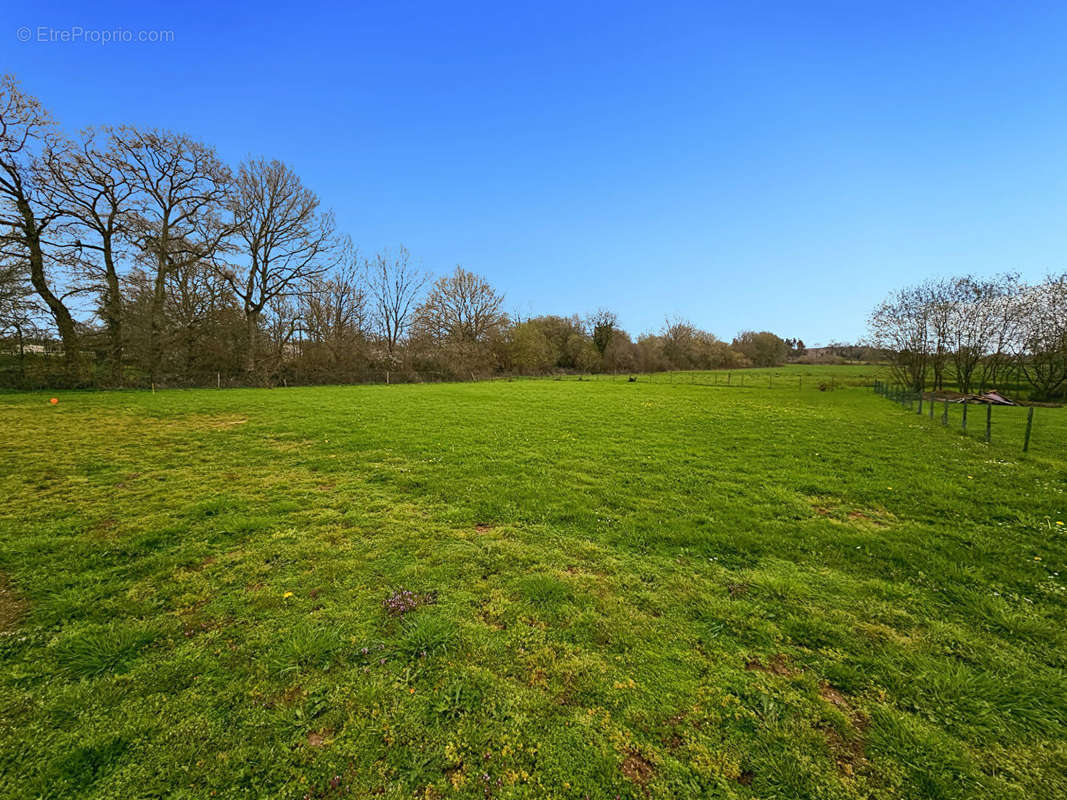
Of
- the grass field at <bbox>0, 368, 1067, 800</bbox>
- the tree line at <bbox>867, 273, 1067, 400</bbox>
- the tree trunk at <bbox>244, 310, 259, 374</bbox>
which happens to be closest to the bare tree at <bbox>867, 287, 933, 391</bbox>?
the tree line at <bbox>867, 273, 1067, 400</bbox>

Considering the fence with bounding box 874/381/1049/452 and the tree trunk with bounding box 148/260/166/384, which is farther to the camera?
the tree trunk with bounding box 148/260/166/384

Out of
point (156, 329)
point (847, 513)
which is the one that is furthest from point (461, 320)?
point (847, 513)

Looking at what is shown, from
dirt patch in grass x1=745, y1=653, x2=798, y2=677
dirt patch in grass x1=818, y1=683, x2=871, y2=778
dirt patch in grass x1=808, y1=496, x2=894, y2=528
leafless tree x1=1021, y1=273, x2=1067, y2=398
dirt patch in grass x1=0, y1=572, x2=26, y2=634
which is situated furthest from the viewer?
leafless tree x1=1021, y1=273, x2=1067, y2=398

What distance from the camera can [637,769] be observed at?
2.26 m

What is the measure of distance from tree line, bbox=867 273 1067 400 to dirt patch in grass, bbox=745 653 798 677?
4350 cm

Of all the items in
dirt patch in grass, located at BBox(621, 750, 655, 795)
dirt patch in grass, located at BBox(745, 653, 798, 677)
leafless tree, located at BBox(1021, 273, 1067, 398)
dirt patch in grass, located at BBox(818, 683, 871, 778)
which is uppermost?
leafless tree, located at BBox(1021, 273, 1067, 398)

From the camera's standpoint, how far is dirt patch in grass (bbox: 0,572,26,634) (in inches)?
133

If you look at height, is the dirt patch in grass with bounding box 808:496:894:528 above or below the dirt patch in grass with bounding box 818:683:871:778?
above

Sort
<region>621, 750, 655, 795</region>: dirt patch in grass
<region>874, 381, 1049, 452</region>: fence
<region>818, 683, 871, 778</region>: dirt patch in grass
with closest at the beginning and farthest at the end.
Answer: <region>621, 750, 655, 795</region>: dirt patch in grass → <region>818, 683, 871, 778</region>: dirt patch in grass → <region>874, 381, 1049, 452</region>: fence

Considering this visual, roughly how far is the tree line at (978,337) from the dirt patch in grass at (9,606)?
47917mm

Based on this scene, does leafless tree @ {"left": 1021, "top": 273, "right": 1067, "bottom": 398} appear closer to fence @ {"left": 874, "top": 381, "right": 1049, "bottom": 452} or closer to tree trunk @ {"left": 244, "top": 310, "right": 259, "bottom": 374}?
fence @ {"left": 874, "top": 381, "right": 1049, "bottom": 452}

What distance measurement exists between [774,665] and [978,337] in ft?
149

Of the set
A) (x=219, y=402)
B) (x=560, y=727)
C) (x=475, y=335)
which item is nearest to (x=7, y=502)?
(x=560, y=727)

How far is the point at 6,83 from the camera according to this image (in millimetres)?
19750
